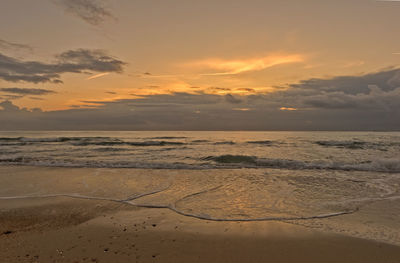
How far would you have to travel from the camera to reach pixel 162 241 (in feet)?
14.0

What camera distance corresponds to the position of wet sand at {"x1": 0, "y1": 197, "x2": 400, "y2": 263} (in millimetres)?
3713

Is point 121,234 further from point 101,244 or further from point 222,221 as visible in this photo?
point 222,221

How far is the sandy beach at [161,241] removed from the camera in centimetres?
372

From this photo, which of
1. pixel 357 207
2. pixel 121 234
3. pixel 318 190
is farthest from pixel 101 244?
pixel 318 190

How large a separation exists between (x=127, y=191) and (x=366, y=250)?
6.61 m

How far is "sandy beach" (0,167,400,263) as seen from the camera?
12.2ft

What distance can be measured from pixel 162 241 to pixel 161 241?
0.06ft

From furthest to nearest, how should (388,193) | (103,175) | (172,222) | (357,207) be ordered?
(103,175) → (388,193) → (357,207) → (172,222)

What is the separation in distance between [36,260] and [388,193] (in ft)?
31.4

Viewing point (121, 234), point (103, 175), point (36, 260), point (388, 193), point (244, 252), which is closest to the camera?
point (36, 260)

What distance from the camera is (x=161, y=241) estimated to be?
426cm

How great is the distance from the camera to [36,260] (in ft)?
11.6

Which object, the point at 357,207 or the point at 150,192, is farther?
the point at 150,192

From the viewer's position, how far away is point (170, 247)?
13.2ft
